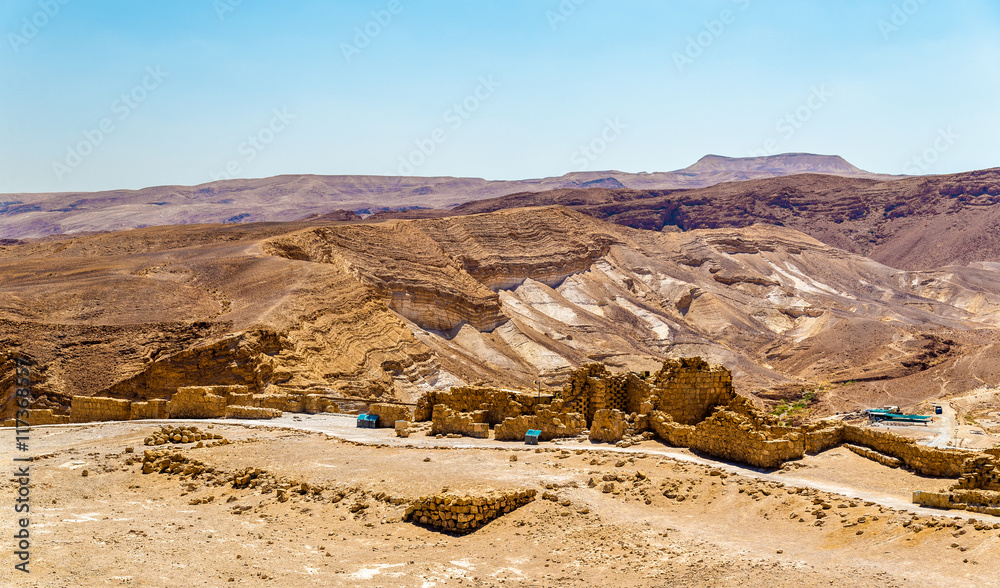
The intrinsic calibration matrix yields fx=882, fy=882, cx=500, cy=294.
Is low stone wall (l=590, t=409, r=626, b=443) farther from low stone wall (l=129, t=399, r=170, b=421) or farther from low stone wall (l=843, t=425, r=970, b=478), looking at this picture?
A: low stone wall (l=129, t=399, r=170, b=421)

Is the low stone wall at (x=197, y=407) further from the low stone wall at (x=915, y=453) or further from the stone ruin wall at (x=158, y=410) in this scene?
the low stone wall at (x=915, y=453)

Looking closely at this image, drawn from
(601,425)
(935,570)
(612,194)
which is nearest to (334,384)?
(601,425)

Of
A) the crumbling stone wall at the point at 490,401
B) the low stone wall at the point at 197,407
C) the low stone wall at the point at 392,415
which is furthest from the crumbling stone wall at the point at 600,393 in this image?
the low stone wall at the point at 197,407

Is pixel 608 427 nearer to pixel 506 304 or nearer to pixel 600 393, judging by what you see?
pixel 600 393

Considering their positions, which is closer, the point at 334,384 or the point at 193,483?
the point at 193,483

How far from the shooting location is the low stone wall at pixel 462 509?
574 inches

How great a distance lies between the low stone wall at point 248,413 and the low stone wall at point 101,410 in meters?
3.16

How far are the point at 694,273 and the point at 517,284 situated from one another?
26137mm

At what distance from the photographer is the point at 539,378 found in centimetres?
5822

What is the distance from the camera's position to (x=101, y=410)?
2734 cm

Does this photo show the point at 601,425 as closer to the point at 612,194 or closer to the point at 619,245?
the point at 619,245

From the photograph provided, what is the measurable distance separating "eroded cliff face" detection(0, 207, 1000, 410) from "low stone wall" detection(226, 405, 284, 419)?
8586 millimetres

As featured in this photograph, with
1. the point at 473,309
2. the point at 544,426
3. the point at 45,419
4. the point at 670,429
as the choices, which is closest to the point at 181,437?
the point at 45,419

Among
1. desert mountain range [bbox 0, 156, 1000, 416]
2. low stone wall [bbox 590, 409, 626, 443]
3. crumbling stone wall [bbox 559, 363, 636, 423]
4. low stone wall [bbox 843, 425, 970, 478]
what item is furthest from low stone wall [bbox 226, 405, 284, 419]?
low stone wall [bbox 843, 425, 970, 478]
